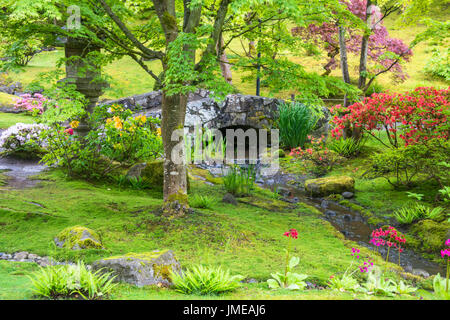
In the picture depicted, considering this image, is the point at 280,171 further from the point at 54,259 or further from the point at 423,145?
the point at 54,259

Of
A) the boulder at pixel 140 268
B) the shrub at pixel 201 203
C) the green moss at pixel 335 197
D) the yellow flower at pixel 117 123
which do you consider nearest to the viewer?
the boulder at pixel 140 268

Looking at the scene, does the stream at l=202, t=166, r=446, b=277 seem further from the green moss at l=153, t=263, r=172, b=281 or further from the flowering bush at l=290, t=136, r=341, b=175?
the green moss at l=153, t=263, r=172, b=281

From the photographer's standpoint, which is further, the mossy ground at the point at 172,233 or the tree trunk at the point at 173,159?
the tree trunk at the point at 173,159

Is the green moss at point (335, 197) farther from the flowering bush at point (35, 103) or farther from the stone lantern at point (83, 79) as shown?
the flowering bush at point (35, 103)

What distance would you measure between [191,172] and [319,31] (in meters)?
8.96

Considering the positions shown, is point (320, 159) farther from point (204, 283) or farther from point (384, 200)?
point (204, 283)

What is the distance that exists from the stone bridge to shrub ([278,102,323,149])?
836mm

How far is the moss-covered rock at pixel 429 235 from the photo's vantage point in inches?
234

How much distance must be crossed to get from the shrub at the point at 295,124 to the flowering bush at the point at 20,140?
7301mm

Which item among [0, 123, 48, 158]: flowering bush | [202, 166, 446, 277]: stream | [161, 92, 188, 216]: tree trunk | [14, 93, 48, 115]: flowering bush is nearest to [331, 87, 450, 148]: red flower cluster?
[202, 166, 446, 277]: stream

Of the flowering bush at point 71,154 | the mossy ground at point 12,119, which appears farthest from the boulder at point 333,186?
the mossy ground at point 12,119

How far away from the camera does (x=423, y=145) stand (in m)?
7.50
